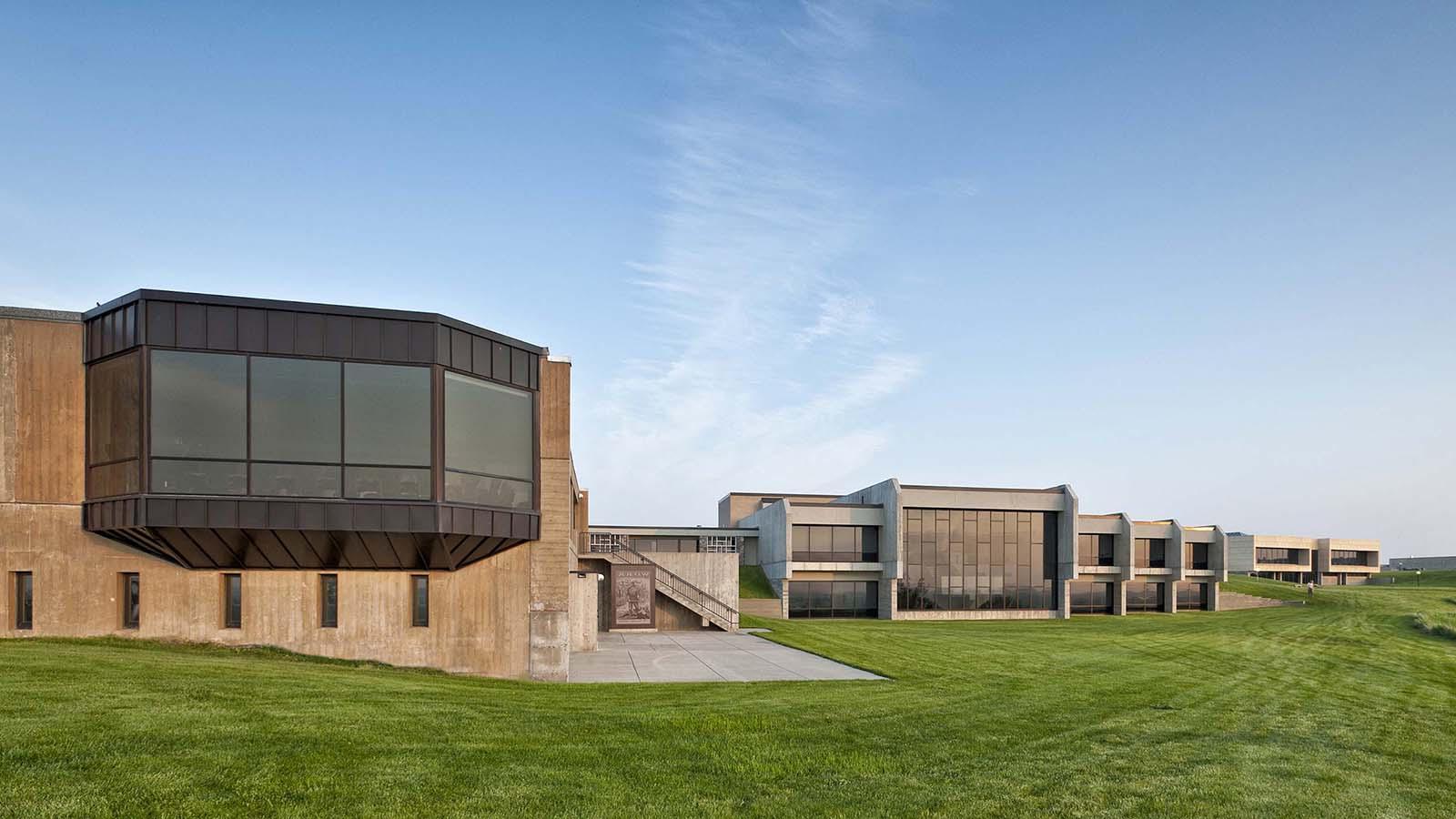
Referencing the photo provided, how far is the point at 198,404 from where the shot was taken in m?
17.0


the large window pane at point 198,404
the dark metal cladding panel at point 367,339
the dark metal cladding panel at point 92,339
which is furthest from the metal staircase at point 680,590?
the dark metal cladding panel at point 92,339

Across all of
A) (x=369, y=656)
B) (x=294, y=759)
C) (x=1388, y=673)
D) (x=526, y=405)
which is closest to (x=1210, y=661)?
(x=1388, y=673)

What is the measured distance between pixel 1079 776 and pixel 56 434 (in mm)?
20013

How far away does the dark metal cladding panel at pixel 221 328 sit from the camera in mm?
17016

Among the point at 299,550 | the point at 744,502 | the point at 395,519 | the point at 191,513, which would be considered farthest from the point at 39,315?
the point at 744,502

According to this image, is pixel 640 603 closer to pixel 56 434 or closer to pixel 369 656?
pixel 369 656

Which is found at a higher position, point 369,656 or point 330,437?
point 330,437

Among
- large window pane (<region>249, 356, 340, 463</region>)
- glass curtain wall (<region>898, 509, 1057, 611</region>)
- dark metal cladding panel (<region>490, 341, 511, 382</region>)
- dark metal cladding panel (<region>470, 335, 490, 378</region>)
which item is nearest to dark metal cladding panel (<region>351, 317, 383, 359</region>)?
large window pane (<region>249, 356, 340, 463</region>)

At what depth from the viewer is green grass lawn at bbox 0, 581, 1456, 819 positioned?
866 cm

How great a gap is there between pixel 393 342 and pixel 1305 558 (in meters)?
128

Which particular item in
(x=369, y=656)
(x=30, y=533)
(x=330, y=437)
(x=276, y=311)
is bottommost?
(x=369, y=656)

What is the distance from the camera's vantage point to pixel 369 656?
19.7 m

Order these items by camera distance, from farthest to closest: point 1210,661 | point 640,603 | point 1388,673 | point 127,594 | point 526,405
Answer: point 640,603 → point 1210,661 → point 1388,673 → point 526,405 → point 127,594

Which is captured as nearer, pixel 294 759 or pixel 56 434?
pixel 294 759
